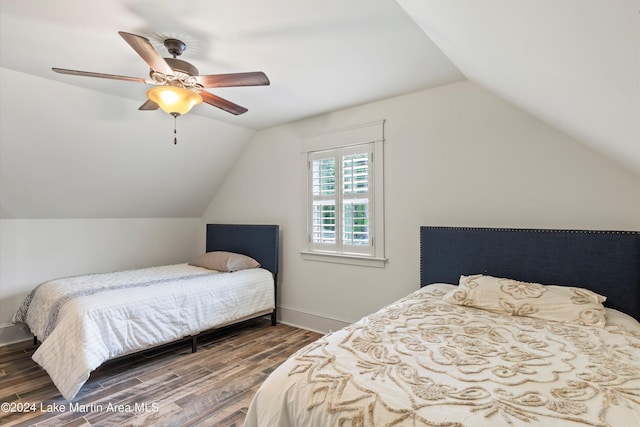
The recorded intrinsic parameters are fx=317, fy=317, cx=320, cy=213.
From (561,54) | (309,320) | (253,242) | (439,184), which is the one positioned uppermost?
(561,54)

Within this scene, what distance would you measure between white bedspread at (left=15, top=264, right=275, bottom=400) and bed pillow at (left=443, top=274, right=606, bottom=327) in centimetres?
221

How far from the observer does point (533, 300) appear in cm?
199

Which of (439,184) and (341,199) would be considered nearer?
(439,184)

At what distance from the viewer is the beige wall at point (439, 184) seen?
230 cm

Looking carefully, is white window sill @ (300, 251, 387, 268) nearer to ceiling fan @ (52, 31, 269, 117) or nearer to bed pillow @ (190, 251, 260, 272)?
bed pillow @ (190, 251, 260, 272)

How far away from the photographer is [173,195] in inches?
175

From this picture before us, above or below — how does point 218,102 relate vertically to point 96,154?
above

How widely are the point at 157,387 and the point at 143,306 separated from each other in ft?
2.17

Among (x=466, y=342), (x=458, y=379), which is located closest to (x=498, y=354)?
(x=466, y=342)

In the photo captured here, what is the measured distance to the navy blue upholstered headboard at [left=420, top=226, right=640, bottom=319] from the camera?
2.10 m

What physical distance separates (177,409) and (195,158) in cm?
292

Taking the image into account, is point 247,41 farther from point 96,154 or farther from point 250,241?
point 250,241

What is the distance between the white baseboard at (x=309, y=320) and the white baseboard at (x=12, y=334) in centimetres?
275

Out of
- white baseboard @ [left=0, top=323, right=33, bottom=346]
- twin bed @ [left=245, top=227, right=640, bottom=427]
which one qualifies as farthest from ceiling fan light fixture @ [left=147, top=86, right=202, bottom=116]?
white baseboard @ [left=0, top=323, right=33, bottom=346]
